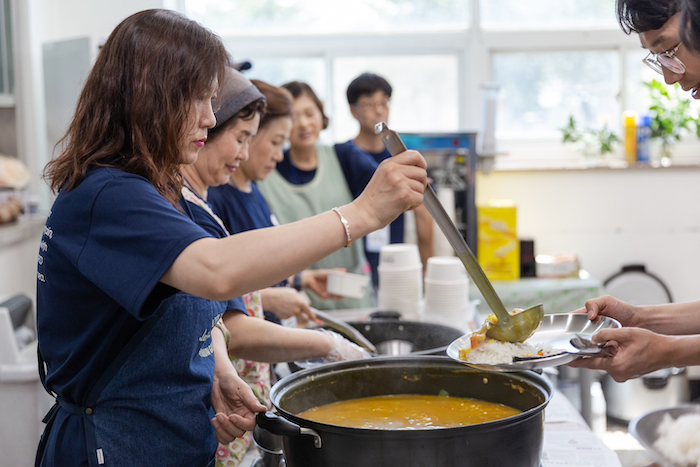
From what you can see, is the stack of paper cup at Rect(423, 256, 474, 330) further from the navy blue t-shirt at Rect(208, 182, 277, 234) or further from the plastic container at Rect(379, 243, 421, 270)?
the navy blue t-shirt at Rect(208, 182, 277, 234)

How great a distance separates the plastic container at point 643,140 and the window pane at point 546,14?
0.75m

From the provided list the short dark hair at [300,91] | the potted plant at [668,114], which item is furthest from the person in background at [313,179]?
the potted plant at [668,114]

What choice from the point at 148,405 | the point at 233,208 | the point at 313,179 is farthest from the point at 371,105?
the point at 148,405

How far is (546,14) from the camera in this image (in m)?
4.41

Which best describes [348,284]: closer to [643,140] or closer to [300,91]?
[300,91]

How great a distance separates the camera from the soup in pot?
1194 mm

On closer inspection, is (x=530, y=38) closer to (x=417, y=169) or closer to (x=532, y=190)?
(x=532, y=190)

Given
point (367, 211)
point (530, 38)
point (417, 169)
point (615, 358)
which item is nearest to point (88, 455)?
point (367, 211)

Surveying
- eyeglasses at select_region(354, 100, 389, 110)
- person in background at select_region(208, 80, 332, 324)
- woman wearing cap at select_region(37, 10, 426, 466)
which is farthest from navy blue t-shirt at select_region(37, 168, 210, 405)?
eyeglasses at select_region(354, 100, 389, 110)

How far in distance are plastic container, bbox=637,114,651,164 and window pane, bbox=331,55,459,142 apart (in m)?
1.20

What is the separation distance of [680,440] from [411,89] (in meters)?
3.82

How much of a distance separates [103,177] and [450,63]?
153 inches

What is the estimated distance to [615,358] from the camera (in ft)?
4.05

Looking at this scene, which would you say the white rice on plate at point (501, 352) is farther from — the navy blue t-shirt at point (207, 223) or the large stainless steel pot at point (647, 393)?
the large stainless steel pot at point (647, 393)
